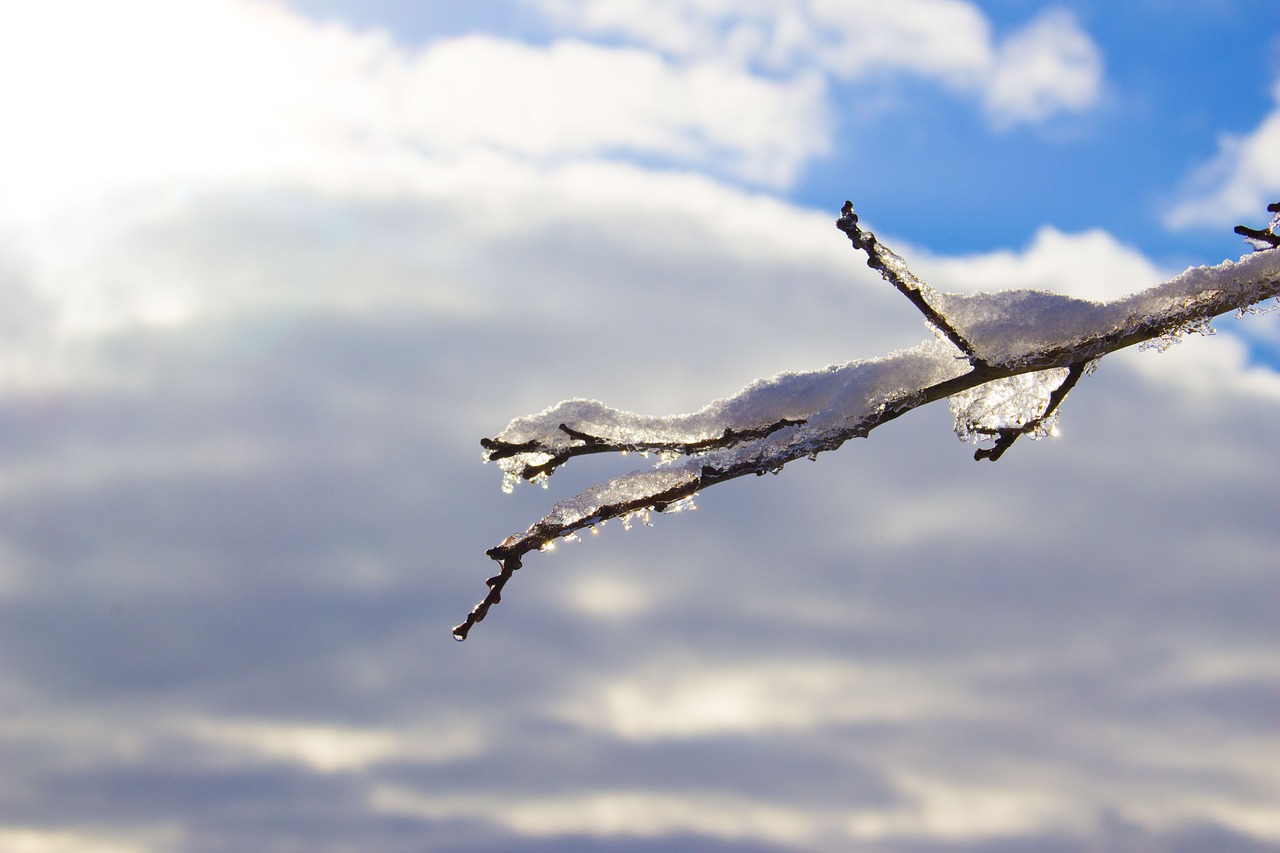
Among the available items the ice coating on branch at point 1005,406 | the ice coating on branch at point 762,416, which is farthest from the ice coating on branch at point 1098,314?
the ice coating on branch at point 1005,406

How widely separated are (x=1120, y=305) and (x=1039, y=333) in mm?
318

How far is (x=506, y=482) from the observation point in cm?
419

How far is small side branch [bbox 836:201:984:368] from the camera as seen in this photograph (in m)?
3.55

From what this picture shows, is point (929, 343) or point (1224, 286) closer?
point (1224, 286)

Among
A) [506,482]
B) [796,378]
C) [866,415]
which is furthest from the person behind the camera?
[506,482]

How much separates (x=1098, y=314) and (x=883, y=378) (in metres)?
0.80

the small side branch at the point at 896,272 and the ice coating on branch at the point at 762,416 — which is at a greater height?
the small side branch at the point at 896,272

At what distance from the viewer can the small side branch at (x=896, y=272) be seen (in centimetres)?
355

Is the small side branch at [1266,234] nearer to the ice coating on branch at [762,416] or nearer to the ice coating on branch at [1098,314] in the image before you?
the ice coating on branch at [1098,314]

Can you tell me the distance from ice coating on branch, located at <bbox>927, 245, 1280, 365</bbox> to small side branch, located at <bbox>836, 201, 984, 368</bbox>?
0.18ft

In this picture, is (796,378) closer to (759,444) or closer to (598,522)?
(759,444)

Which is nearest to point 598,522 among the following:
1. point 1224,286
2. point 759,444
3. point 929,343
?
point 759,444

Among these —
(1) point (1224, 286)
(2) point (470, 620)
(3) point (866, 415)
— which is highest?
(1) point (1224, 286)

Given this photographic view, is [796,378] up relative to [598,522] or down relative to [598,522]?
up
